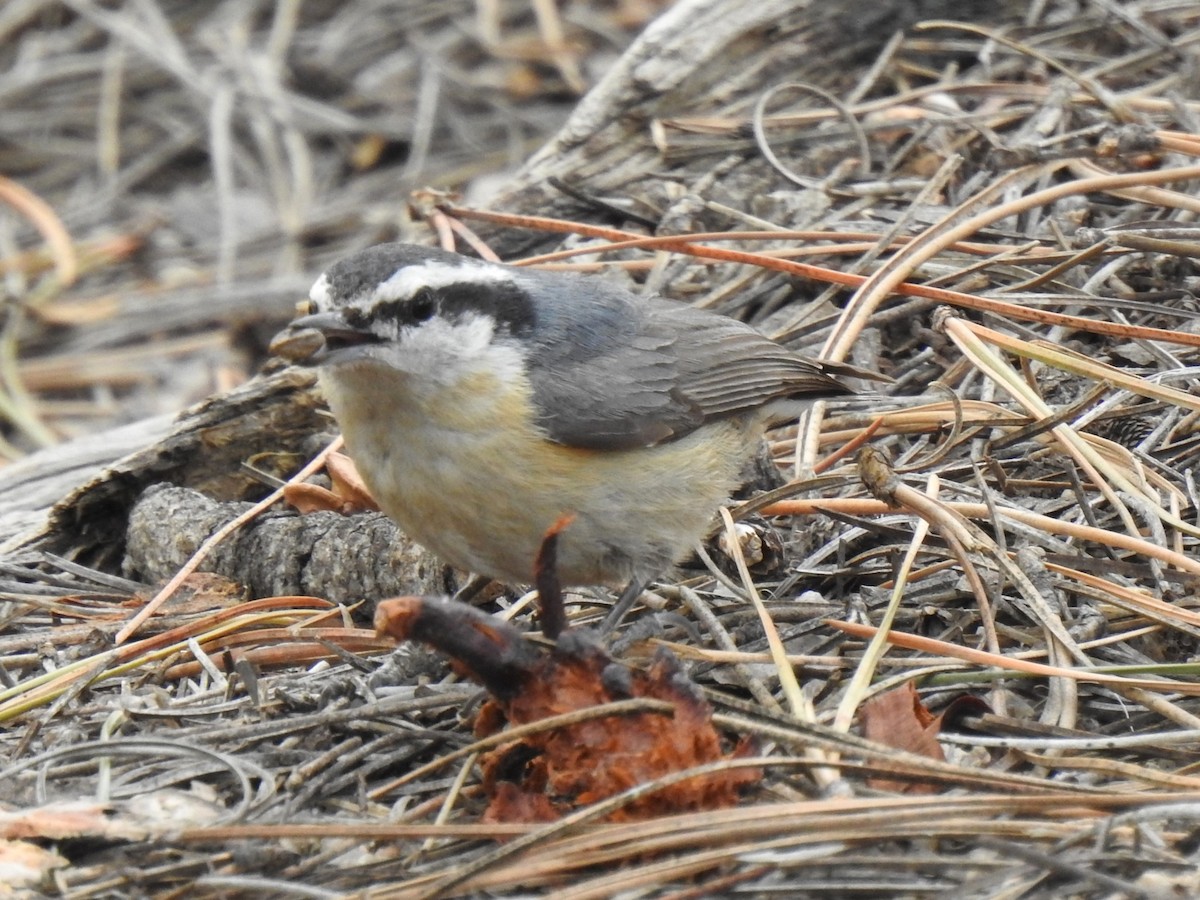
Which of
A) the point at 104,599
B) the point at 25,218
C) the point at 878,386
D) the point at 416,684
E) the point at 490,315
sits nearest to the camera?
the point at 416,684

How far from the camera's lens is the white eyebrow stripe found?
3.57 m

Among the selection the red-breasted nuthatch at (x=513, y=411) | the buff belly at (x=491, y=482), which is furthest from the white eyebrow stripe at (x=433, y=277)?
the buff belly at (x=491, y=482)

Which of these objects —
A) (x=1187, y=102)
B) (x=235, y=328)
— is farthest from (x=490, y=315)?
(x=235, y=328)

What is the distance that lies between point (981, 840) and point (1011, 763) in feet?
1.45

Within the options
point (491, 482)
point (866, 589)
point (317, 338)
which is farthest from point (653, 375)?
point (317, 338)

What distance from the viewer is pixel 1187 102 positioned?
5316 mm

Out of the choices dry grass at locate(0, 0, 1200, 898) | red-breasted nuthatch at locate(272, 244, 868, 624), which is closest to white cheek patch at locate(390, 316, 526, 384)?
red-breasted nuthatch at locate(272, 244, 868, 624)

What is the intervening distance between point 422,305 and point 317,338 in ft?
0.84

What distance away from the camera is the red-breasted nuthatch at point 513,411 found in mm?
3609

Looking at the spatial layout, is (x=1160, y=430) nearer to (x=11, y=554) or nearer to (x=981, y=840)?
(x=981, y=840)

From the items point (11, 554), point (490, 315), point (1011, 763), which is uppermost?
point (490, 315)

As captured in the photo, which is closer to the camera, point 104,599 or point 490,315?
point 490,315

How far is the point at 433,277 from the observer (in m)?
3.68

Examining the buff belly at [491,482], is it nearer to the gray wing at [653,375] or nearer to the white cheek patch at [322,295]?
the gray wing at [653,375]
